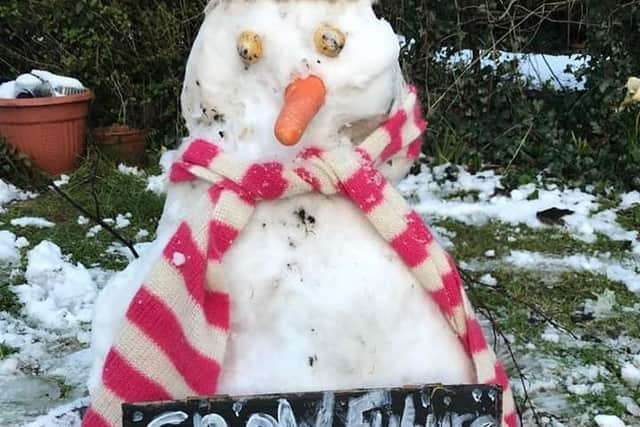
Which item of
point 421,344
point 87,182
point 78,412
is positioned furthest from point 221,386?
point 87,182

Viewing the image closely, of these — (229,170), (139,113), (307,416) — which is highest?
(139,113)

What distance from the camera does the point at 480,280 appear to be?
2848mm

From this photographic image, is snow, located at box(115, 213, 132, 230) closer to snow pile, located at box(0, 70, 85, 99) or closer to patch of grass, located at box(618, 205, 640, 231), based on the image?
snow pile, located at box(0, 70, 85, 99)

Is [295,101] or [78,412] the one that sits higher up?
[295,101]

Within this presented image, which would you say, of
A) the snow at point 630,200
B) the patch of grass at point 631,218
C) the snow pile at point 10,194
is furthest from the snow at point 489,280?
the snow pile at point 10,194

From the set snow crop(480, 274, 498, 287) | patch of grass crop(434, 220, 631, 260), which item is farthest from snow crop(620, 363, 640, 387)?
patch of grass crop(434, 220, 631, 260)

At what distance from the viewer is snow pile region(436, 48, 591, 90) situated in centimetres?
432

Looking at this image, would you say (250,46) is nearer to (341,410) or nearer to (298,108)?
(298,108)

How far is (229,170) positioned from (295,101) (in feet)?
0.50

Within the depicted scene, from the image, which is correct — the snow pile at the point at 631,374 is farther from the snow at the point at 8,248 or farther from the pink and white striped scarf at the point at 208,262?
the snow at the point at 8,248

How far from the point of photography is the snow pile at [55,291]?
2.52 meters

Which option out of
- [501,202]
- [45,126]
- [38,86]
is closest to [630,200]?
[501,202]

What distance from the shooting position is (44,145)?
423cm

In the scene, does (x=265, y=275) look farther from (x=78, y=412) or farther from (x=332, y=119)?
(x=78, y=412)
